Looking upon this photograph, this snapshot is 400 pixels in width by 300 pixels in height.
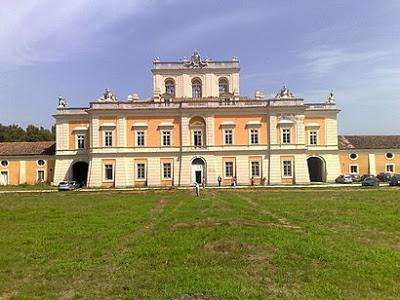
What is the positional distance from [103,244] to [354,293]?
278 inches

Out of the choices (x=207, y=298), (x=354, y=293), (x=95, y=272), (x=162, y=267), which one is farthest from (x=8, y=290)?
(x=354, y=293)

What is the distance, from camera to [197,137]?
2048 inches

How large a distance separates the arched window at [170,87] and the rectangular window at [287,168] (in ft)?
57.2

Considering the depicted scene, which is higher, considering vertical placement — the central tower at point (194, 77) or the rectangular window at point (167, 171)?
the central tower at point (194, 77)

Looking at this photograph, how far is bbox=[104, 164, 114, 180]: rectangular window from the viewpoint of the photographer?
51.4 m

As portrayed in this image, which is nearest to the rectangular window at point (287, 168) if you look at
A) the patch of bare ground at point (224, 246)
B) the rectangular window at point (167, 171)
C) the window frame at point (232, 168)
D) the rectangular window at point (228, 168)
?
the window frame at point (232, 168)

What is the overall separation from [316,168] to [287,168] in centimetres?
755

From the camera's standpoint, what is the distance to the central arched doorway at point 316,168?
55.0m

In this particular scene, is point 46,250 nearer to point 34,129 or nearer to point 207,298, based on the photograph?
point 207,298

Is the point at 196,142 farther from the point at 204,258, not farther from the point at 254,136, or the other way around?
the point at 204,258

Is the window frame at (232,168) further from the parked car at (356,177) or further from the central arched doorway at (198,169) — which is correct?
the parked car at (356,177)

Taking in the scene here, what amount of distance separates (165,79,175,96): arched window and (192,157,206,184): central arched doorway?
11.5m

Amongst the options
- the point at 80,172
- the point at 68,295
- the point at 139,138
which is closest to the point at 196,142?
the point at 139,138

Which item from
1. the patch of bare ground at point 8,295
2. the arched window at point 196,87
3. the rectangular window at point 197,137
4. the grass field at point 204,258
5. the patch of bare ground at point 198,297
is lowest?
the patch of bare ground at point 8,295
